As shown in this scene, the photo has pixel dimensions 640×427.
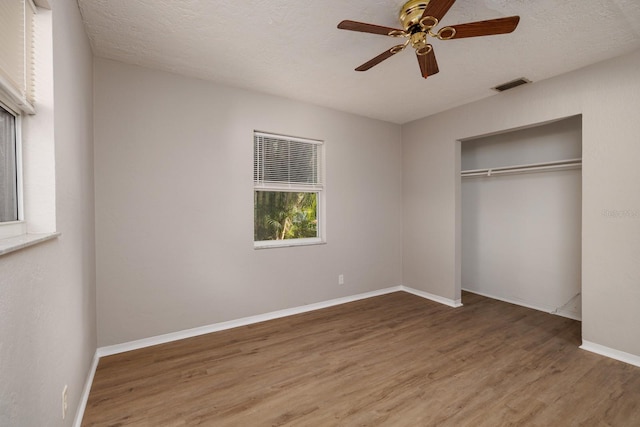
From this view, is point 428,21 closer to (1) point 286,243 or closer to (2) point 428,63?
(2) point 428,63

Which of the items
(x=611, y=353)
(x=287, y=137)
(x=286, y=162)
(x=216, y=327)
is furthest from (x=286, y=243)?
(x=611, y=353)

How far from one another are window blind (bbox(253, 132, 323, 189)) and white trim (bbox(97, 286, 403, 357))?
1.53m

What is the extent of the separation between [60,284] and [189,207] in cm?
157

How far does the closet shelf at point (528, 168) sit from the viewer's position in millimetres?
3214

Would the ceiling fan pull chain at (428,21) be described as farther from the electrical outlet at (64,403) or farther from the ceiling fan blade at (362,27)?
the electrical outlet at (64,403)

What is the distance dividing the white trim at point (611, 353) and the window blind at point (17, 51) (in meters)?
4.23

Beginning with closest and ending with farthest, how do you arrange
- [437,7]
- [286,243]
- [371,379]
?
[437,7], [371,379], [286,243]

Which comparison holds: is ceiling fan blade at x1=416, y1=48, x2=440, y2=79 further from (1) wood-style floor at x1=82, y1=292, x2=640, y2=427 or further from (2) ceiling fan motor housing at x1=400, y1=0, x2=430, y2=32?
(1) wood-style floor at x1=82, y1=292, x2=640, y2=427

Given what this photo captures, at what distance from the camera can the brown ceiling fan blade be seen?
1.63m

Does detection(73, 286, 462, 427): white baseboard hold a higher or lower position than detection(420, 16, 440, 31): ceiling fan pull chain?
lower

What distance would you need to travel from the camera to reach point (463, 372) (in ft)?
7.47

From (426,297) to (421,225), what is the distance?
1051 mm

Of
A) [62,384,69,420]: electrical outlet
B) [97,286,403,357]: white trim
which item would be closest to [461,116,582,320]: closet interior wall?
[97,286,403,357]: white trim

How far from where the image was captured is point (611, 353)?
2521 mm
